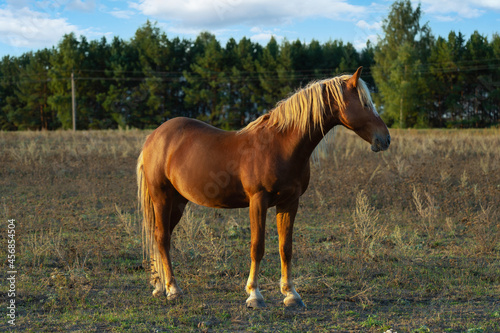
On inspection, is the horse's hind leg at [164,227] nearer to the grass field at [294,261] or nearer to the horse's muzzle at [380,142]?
the grass field at [294,261]

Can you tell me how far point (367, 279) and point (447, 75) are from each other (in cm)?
4486

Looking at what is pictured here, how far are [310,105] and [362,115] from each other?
0.49 m

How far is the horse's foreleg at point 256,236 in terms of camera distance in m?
3.87

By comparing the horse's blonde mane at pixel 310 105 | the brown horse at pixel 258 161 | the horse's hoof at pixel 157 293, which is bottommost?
the horse's hoof at pixel 157 293

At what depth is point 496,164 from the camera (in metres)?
10.9

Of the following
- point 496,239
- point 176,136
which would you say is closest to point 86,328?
point 176,136

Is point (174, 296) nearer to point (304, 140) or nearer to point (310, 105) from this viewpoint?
point (304, 140)

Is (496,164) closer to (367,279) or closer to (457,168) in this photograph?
(457,168)

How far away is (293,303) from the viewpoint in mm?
4023

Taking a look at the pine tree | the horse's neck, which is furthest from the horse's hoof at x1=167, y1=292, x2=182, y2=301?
the pine tree

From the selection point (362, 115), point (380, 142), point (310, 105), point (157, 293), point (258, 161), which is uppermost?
point (310, 105)

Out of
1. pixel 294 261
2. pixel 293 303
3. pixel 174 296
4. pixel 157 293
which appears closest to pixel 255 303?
pixel 293 303

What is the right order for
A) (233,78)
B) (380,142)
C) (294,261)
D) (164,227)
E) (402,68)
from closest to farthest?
1. (380,142)
2. (164,227)
3. (294,261)
4. (402,68)
5. (233,78)

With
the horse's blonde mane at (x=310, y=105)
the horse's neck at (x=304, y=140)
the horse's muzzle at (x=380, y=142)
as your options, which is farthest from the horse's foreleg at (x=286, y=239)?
the horse's muzzle at (x=380, y=142)
